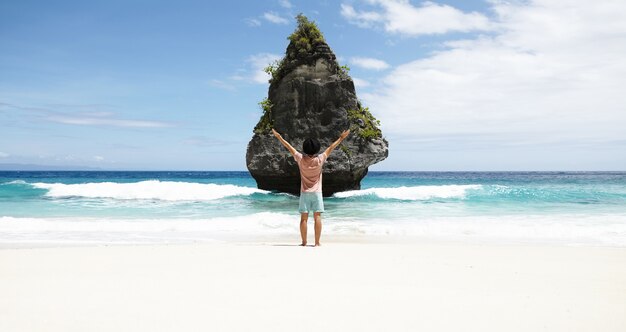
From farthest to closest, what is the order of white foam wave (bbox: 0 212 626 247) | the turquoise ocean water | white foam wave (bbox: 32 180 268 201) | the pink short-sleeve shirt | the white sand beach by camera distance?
white foam wave (bbox: 32 180 268 201) < the turquoise ocean water < white foam wave (bbox: 0 212 626 247) < the pink short-sleeve shirt < the white sand beach

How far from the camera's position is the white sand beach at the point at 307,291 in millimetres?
3537

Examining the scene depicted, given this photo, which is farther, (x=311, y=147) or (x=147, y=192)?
(x=147, y=192)

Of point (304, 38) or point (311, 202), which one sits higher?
point (304, 38)

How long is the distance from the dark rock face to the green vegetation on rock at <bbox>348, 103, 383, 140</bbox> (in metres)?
0.05

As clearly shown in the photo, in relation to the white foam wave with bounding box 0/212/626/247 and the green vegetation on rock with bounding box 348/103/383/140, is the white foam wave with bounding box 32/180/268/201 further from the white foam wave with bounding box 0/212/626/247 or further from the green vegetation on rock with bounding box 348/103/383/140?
the white foam wave with bounding box 0/212/626/247

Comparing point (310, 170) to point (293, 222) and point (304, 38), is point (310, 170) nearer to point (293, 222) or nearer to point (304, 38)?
point (293, 222)

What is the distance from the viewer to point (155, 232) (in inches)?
401

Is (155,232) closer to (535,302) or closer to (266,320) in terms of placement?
(266,320)

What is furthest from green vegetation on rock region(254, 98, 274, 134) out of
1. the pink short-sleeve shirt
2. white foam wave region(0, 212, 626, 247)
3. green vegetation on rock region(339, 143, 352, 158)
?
the pink short-sleeve shirt

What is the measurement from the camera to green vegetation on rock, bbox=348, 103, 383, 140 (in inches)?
809

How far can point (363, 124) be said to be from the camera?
2078 centimetres

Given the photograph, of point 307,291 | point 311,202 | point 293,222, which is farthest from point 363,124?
point 307,291

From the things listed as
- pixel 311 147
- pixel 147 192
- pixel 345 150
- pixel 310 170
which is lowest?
pixel 147 192

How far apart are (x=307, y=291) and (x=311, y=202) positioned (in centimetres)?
334
